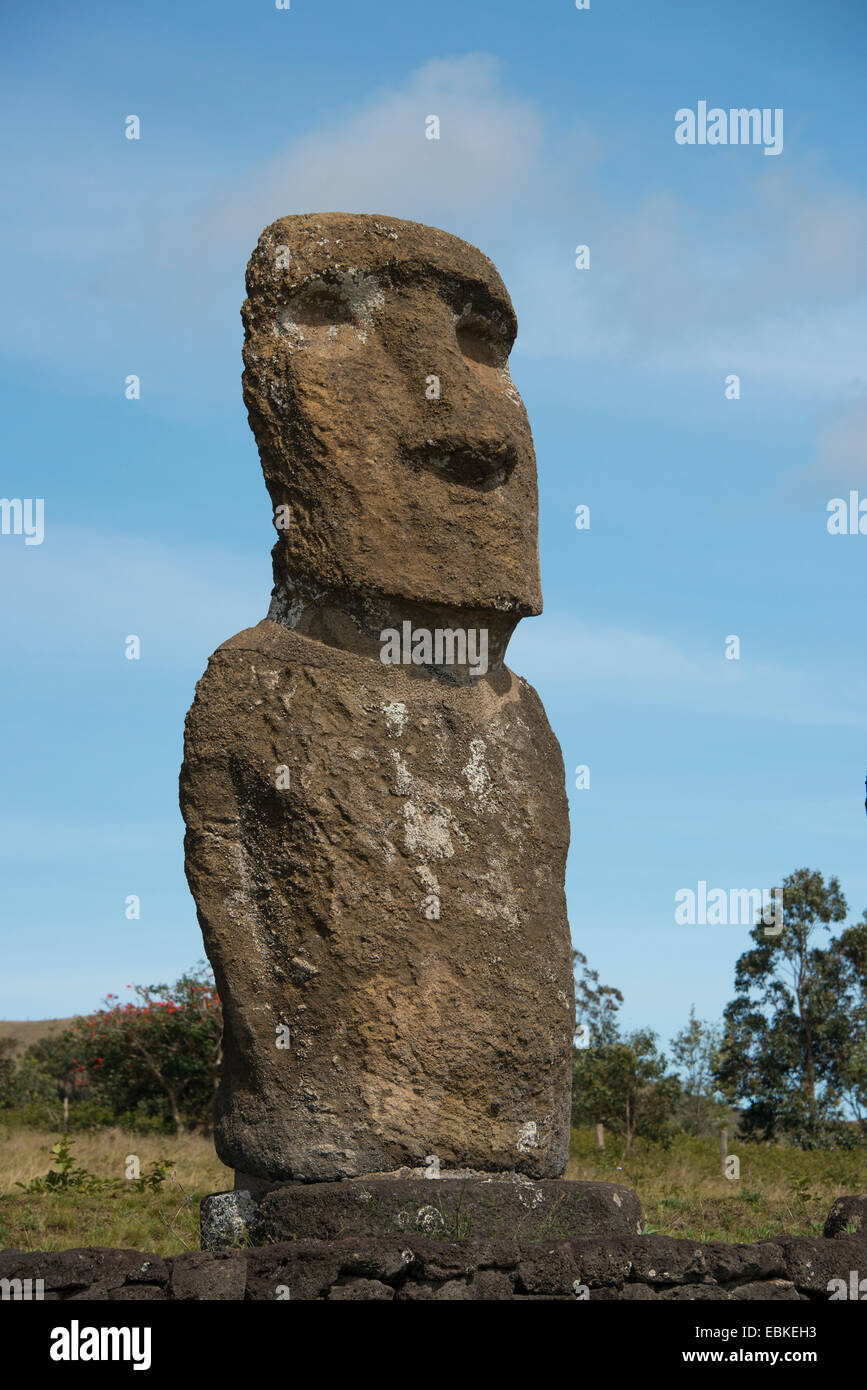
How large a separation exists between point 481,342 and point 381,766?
229 centimetres

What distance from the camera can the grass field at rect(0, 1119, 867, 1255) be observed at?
938cm

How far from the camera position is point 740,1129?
2373 centimetres

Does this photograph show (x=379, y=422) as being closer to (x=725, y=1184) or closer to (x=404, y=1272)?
(x=404, y=1272)

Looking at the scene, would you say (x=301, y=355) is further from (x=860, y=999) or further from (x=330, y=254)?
(x=860, y=999)

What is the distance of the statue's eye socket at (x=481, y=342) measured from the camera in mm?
6975

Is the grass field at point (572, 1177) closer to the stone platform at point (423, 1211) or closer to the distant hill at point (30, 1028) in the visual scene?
the stone platform at point (423, 1211)

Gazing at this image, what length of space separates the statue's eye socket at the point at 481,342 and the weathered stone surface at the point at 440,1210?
3.81 m

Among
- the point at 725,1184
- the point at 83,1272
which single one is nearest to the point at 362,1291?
the point at 83,1272

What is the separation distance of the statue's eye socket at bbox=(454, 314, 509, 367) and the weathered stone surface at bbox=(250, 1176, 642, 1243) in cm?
381

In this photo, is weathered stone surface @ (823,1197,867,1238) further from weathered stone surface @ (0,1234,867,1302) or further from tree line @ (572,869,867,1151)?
tree line @ (572,869,867,1151)

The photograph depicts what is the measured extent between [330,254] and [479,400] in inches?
37.1

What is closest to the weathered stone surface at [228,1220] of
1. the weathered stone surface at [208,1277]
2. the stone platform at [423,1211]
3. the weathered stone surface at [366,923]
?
the stone platform at [423,1211]

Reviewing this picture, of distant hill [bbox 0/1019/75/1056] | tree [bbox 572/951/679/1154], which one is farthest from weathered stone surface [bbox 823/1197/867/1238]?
distant hill [bbox 0/1019/75/1056]
